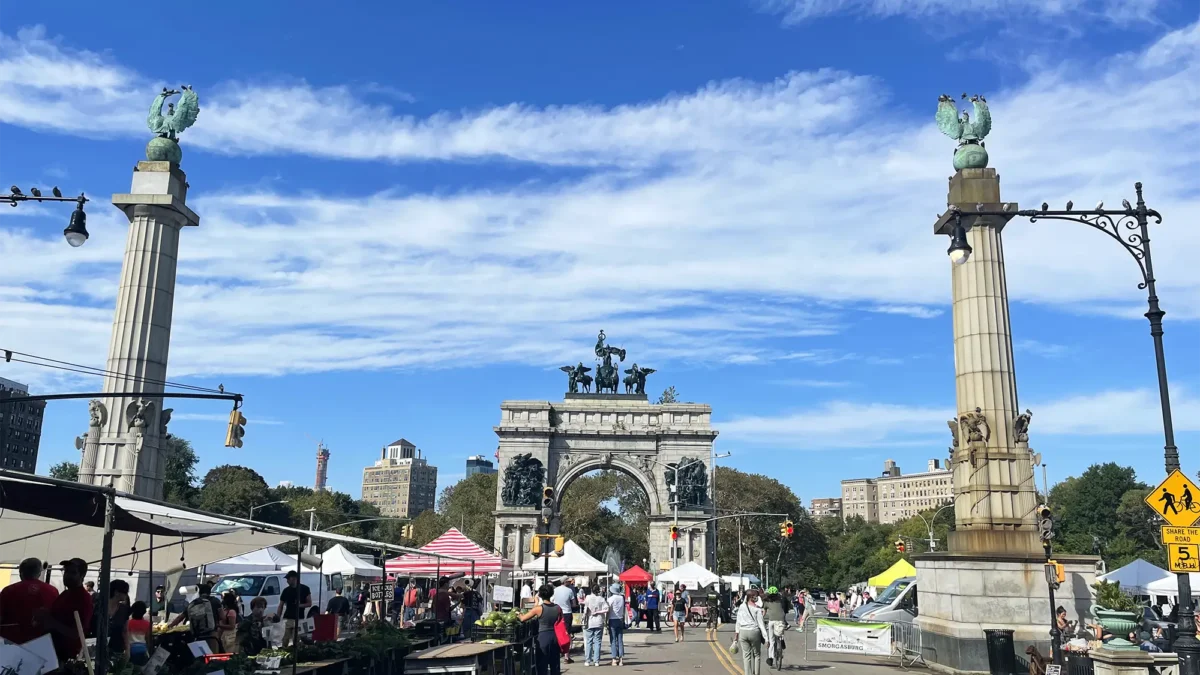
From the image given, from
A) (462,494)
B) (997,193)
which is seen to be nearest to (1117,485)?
(462,494)

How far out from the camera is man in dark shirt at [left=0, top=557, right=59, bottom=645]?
878 centimetres

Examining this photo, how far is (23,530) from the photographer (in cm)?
1208

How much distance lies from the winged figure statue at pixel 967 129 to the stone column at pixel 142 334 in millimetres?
23605

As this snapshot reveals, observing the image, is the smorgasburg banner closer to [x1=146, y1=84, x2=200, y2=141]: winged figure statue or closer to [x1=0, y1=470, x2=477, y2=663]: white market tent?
[x1=0, y1=470, x2=477, y2=663]: white market tent

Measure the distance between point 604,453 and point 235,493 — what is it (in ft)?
150

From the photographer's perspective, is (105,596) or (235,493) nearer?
(105,596)

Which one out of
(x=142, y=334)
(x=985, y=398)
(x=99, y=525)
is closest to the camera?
(x=99, y=525)

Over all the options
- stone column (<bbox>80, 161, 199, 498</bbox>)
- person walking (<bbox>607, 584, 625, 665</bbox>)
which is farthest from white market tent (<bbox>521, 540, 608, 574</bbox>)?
stone column (<bbox>80, 161, 199, 498</bbox>)

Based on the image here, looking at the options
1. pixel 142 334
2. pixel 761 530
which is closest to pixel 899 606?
pixel 142 334

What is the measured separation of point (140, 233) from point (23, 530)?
1999 cm

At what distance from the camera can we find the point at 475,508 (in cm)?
10175

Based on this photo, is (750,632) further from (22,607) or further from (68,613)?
(22,607)

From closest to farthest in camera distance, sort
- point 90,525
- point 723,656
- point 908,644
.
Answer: point 90,525 < point 908,644 < point 723,656

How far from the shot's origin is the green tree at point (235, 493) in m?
91.5
